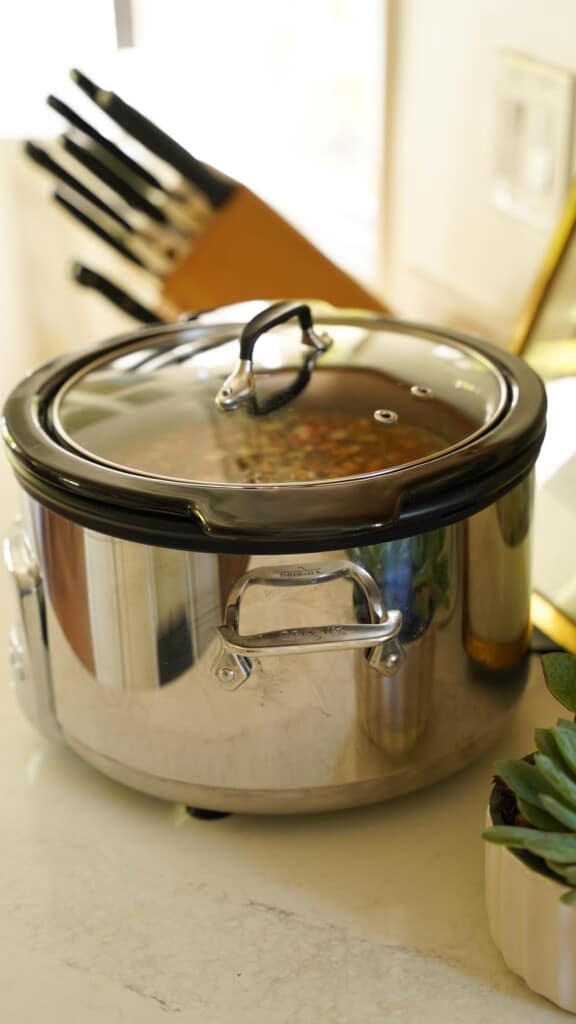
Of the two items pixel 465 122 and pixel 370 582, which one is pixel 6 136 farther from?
pixel 370 582

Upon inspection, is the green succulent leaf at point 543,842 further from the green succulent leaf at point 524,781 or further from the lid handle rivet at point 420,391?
the lid handle rivet at point 420,391

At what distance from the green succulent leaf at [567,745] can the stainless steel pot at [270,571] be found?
0.10 metres

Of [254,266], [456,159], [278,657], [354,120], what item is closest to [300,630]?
[278,657]

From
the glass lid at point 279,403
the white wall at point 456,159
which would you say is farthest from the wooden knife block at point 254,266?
the glass lid at point 279,403

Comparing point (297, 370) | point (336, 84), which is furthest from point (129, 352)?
point (336, 84)

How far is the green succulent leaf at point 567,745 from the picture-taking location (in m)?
0.55

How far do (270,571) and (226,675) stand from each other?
6 cm

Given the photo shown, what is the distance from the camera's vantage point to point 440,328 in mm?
803

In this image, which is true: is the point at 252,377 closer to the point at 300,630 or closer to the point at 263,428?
the point at 263,428

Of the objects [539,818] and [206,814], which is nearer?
[539,818]

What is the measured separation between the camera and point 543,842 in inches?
20.6

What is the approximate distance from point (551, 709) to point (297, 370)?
270 mm

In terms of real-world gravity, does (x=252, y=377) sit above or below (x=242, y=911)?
above

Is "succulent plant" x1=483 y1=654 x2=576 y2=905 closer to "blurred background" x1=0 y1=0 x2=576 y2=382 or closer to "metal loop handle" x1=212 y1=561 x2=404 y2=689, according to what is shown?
"metal loop handle" x1=212 y1=561 x2=404 y2=689
